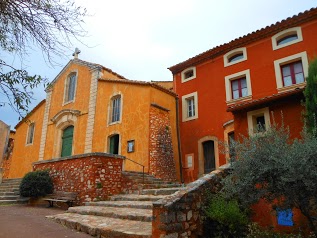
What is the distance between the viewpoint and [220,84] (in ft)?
47.7

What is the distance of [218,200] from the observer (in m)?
5.98

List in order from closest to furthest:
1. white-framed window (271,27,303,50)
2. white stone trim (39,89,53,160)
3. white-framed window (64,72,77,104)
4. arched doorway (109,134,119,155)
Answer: white-framed window (271,27,303,50), arched doorway (109,134,119,155), white-framed window (64,72,77,104), white stone trim (39,89,53,160)

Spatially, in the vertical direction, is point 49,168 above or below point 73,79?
below

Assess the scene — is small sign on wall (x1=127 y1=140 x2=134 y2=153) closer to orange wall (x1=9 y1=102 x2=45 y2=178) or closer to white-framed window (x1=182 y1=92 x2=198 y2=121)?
white-framed window (x1=182 y1=92 x2=198 y2=121)

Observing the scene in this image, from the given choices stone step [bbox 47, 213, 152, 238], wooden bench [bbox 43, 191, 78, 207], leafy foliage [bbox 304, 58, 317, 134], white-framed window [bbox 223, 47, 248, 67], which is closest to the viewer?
stone step [bbox 47, 213, 152, 238]

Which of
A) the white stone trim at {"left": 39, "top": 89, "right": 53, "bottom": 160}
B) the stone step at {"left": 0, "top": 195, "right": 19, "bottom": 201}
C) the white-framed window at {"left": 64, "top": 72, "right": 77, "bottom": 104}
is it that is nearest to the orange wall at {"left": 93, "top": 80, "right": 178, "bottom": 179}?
the white-framed window at {"left": 64, "top": 72, "right": 77, "bottom": 104}

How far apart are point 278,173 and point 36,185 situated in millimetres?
9515

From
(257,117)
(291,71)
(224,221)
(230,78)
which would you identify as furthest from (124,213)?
(291,71)

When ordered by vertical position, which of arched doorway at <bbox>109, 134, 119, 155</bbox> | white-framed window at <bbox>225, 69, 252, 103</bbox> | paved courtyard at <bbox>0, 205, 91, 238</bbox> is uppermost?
white-framed window at <bbox>225, 69, 252, 103</bbox>

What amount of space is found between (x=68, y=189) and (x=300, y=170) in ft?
27.8

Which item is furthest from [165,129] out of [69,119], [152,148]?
[69,119]

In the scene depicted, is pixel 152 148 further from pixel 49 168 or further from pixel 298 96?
pixel 298 96

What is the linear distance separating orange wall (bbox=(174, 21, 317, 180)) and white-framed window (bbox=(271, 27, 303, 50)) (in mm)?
169

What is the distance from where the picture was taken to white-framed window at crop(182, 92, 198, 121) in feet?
A: 50.1
